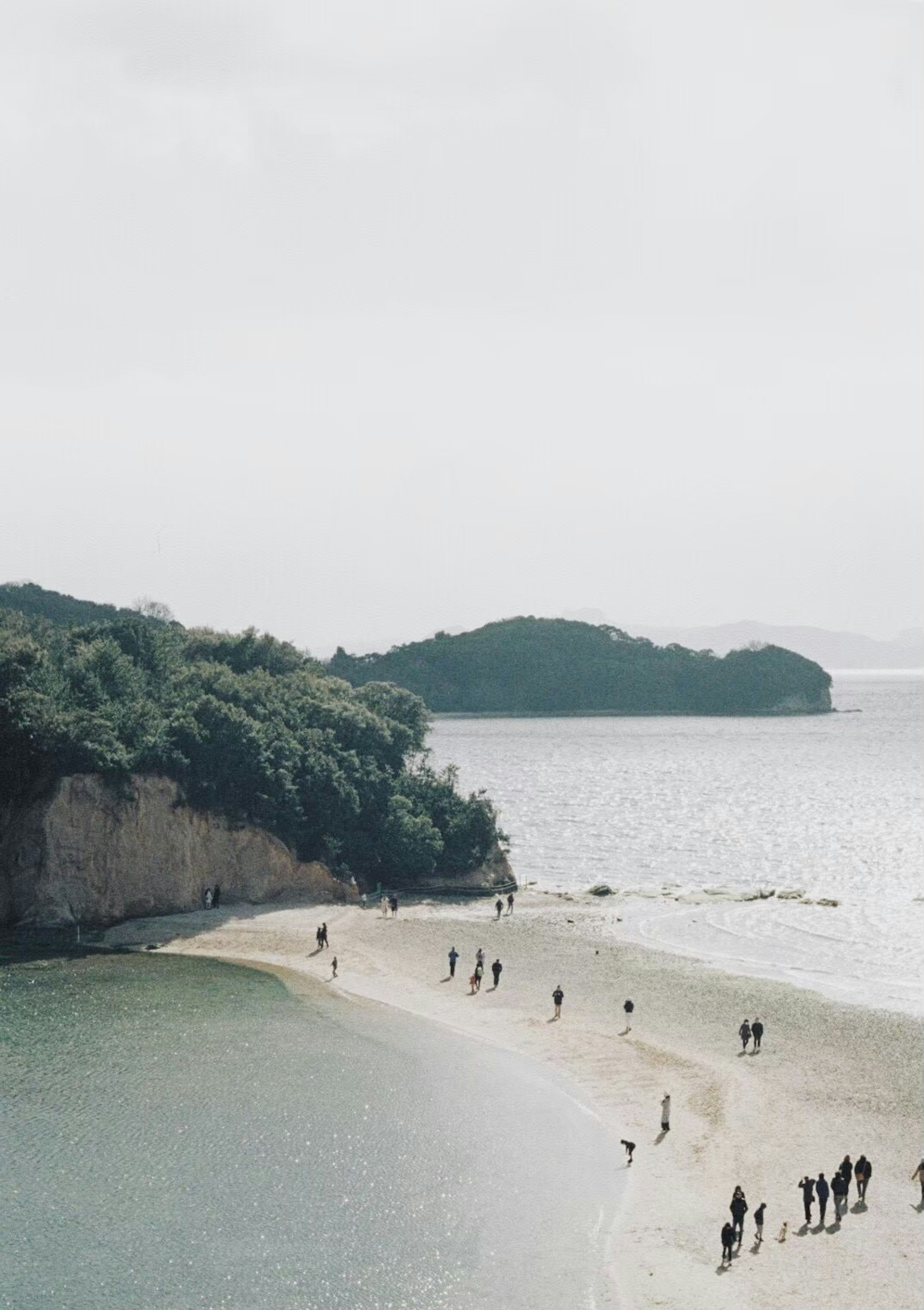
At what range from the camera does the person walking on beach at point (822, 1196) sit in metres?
25.9

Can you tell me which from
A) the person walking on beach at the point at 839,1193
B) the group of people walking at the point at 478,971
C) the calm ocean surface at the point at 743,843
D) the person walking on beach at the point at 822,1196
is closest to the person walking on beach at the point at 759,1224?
the person walking on beach at the point at 822,1196

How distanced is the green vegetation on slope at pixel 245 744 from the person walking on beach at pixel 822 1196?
123ft

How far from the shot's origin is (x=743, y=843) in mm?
83375

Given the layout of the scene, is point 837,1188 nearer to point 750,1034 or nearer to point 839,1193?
point 839,1193

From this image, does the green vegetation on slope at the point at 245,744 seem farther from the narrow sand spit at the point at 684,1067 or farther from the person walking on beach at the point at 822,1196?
the person walking on beach at the point at 822,1196

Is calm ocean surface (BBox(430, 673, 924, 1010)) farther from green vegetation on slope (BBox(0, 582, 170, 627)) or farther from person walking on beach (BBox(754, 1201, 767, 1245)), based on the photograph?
green vegetation on slope (BBox(0, 582, 170, 627))

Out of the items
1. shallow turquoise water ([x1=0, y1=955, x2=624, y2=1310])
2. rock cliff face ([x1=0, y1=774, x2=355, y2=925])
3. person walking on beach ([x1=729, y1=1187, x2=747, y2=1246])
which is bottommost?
shallow turquoise water ([x1=0, y1=955, x2=624, y2=1310])

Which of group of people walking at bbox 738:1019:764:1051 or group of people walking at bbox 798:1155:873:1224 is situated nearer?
group of people walking at bbox 798:1155:873:1224

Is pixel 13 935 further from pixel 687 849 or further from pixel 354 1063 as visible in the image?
pixel 687 849

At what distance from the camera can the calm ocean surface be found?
52.5 meters

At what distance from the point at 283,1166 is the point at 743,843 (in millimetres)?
59908

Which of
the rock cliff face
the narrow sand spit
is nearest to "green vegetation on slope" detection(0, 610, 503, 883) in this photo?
the rock cliff face

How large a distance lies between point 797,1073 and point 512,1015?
10965 mm

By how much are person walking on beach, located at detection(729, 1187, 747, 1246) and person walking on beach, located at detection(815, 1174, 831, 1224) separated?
1881 millimetres
